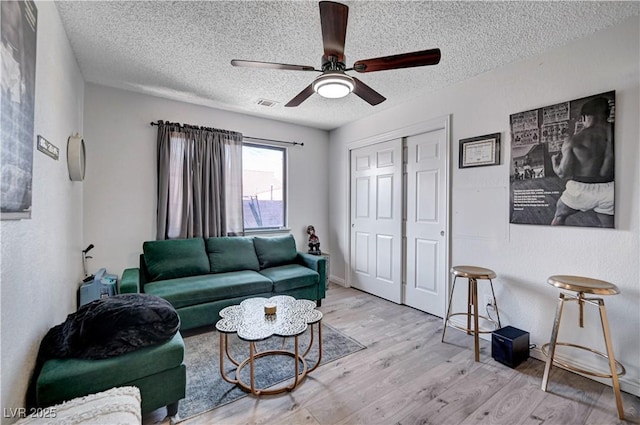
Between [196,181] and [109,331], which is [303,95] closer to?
[196,181]

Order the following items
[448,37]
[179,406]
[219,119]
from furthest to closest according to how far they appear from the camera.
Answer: [219,119] < [448,37] < [179,406]

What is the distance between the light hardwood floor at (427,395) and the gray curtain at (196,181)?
212cm

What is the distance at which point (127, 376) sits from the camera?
59.6 inches

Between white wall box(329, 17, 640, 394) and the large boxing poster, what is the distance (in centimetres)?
6

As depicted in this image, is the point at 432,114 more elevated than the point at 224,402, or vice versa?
the point at 432,114

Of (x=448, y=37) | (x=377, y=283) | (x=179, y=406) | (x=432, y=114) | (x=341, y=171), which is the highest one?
(x=448, y=37)

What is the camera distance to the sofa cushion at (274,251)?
3.69m

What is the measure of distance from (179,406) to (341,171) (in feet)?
A: 11.7

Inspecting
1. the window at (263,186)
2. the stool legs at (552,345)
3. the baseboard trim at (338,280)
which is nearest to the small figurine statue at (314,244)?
the window at (263,186)

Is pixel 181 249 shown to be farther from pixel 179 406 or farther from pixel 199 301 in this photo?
pixel 179 406

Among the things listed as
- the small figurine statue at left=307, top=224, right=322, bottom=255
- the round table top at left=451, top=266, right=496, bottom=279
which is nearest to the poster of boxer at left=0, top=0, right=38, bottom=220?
the round table top at left=451, top=266, right=496, bottom=279

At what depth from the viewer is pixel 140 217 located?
3285 millimetres

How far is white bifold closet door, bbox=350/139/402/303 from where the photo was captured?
12.1 feet

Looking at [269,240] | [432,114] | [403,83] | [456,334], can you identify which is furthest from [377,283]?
[403,83]
